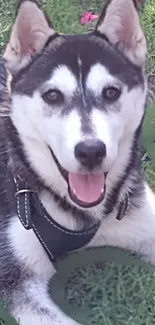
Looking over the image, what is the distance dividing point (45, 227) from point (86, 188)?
27 cm

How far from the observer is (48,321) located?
127 inches

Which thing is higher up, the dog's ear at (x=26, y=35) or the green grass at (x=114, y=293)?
the dog's ear at (x=26, y=35)

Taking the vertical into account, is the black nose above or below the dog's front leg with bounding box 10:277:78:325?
above

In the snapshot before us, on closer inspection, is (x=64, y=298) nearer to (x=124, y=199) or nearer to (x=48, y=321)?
(x=48, y=321)

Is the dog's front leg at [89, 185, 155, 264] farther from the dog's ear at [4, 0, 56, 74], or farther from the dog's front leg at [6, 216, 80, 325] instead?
the dog's ear at [4, 0, 56, 74]

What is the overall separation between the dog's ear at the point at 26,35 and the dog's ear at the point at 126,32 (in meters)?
0.20

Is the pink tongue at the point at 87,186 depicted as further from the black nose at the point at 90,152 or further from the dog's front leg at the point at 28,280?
the dog's front leg at the point at 28,280

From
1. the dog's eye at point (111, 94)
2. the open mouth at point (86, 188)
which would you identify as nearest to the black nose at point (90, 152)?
the open mouth at point (86, 188)

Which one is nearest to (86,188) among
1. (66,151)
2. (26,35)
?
(66,151)

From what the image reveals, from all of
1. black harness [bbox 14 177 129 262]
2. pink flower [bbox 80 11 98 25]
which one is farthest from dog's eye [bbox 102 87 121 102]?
pink flower [bbox 80 11 98 25]

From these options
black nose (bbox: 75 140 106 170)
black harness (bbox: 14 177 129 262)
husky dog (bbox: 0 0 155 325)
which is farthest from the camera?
black harness (bbox: 14 177 129 262)

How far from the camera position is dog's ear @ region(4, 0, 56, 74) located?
329cm

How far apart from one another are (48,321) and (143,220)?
609mm

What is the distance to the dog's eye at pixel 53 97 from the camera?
3223mm
